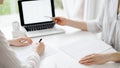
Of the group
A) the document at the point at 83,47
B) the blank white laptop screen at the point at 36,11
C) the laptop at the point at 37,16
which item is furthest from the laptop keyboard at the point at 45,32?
the document at the point at 83,47

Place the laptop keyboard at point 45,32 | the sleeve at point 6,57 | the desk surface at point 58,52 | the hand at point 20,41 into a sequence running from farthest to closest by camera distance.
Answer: the laptop keyboard at point 45,32 < the hand at point 20,41 < the desk surface at point 58,52 < the sleeve at point 6,57

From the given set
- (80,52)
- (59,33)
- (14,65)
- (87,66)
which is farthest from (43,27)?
(14,65)

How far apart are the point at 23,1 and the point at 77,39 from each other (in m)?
0.48

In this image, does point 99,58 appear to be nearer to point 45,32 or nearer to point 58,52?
point 58,52

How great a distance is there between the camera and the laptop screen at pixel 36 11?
1.46 metres

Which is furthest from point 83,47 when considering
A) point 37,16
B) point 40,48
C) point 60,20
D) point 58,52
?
point 37,16

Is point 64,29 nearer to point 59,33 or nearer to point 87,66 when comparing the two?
point 59,33

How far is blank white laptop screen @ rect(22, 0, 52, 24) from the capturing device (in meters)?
1.46

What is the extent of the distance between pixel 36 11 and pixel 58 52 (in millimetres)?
463

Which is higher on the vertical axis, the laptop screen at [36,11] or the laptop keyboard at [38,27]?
the laptop screen at [36,11]

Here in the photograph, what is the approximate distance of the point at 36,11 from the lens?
1488mm

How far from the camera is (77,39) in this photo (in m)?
1.32

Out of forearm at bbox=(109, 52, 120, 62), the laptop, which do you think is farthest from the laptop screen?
forearm at bbox=(109, 52, 120, 62)

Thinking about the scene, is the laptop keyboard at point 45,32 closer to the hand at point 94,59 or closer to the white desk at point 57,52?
the white desk at point 57,52
